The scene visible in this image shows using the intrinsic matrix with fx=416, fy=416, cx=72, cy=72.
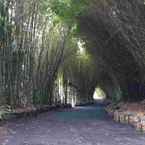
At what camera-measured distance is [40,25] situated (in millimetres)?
14266

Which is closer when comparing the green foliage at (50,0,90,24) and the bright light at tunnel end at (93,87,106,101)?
the green foliage at (50,0,90,24)

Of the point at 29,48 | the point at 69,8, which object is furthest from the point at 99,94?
the point at 69,8

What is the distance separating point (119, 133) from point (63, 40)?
35.1ft

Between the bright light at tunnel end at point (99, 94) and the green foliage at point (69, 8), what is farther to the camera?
the bright light at tunnel end at point (99, 94)

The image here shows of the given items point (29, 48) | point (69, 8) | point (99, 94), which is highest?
point (69, 8)

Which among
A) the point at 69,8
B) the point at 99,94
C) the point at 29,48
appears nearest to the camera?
the point at 69,8

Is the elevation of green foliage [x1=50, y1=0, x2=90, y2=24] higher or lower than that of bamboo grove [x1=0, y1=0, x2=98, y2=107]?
higher

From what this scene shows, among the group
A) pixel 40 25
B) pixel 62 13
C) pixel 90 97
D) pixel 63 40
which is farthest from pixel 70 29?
pixel 90 97

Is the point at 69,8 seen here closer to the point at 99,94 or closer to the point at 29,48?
the point at 29,48

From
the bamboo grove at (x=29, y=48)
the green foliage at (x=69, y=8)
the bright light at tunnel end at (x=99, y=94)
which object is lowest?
the bright light at tunnel end at (x=99, y=94)

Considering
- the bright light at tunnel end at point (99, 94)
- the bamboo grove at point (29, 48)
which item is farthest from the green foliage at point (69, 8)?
the bright light at tunnel end at point (99, 94)

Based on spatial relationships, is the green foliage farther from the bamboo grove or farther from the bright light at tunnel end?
the bright light at tunnel end

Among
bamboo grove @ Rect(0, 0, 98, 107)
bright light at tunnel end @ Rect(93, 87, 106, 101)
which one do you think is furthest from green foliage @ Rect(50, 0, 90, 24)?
bright light at tunnel end @ Rect(93, 87, 106, 101)

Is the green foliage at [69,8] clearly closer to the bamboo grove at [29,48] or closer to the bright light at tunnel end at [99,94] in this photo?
the bamboo grove at [29,48]
